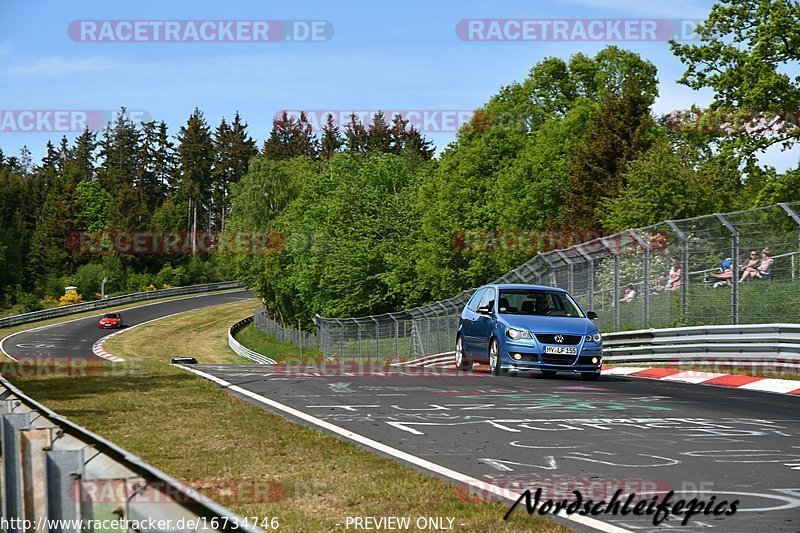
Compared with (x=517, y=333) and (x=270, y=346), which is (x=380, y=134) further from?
(x=517, y=333)

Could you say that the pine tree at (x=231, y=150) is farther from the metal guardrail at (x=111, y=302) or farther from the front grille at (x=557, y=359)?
the front grille at (x=557, y=359)

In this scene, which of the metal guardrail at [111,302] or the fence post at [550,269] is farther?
the metal guardrail at [111,302]

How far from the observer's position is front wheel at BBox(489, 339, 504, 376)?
20578 mm

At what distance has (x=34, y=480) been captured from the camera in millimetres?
4488

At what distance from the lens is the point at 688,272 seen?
22141 mm

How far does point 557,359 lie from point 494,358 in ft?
5.65

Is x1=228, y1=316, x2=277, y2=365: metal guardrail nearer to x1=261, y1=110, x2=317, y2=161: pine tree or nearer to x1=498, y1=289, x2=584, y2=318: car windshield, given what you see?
x1=498, y1=289, x2=584, y2=318: car windshield

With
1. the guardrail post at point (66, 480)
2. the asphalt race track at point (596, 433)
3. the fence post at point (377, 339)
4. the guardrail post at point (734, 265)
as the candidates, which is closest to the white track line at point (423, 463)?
the asphalt race track at point (596, 433)

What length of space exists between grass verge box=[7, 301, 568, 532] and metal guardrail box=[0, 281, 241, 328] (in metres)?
74.4

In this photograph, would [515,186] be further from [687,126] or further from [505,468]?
[505,468]

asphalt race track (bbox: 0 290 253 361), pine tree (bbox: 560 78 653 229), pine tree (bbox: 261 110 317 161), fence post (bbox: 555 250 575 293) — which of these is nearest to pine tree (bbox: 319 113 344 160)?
pine tree (bbox: 261 110 317 161)

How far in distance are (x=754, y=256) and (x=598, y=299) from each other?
7.02 m

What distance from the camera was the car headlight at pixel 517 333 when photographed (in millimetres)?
19688

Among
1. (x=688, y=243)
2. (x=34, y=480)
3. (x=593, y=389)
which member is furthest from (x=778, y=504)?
(x=688, y=243)
